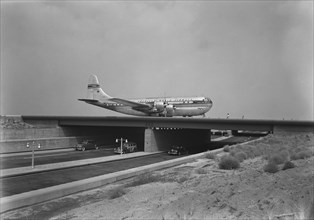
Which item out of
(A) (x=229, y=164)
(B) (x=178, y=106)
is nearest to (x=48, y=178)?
(A) (x=229, y=164)

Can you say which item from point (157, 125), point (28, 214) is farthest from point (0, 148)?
point (28, 214)

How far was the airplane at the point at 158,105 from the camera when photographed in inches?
2303

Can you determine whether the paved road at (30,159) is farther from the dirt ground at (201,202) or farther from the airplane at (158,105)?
the airplane at (158,105)

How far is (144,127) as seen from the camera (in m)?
60.5

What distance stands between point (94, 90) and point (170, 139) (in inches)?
1178

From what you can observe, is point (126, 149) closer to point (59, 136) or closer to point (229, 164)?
point (59, 136)

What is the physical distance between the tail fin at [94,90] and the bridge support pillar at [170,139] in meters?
23.4

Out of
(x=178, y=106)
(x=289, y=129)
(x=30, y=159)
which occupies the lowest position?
(x=30, y=159)

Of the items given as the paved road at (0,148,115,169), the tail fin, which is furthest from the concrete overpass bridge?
the tail fin

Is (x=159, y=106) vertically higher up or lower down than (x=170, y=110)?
higher up

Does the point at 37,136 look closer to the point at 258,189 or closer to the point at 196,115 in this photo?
the point at 196,115

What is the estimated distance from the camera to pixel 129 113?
70.1 metres

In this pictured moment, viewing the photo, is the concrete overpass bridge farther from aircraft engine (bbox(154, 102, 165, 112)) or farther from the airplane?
aircraft engine (bbox(154, 102, 165, 112))

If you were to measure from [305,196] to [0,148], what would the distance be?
43788 millimetres
